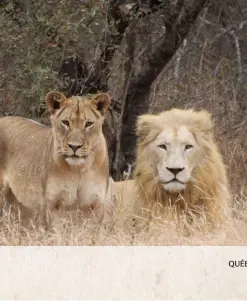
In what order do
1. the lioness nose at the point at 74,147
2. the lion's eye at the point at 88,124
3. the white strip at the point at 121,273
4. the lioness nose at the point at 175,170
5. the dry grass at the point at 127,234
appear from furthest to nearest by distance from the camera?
the lion's eye at the point at 88,124, the lioness nose at the point at 74,147, the lioness nose at the point at 175,170, the dry grass at the point at 127,234, the white strip at the point at 121,273


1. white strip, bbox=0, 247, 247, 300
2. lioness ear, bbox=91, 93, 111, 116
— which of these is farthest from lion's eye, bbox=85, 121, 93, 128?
white strip, bbox=0, 247, 247, 300

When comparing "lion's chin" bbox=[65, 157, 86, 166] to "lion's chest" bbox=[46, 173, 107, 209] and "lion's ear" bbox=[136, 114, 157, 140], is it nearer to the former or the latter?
"lion's chest" bbox=[46, 173, 107, 209]

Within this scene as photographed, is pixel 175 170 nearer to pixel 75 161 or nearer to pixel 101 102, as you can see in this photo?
pixel 75 161

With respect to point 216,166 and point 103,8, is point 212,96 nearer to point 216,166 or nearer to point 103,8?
point 103,8

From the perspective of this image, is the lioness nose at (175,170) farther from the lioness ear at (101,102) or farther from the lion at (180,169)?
the lioness ear at (101,102)

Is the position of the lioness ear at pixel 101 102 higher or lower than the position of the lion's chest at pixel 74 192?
higher

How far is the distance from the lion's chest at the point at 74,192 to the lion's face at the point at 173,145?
15.4 inches

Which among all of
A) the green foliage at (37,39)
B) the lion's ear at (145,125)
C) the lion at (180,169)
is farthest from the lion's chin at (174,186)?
the green foliage at (37,39)

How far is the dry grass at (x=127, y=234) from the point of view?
677 centimetres

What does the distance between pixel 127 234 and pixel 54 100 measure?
41.4 inches

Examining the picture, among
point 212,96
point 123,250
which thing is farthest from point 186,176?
point 212,96

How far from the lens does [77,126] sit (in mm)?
7336

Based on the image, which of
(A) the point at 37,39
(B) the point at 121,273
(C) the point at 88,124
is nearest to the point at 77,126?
(C) the point at 88,124

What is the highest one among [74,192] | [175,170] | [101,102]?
[101,102]
